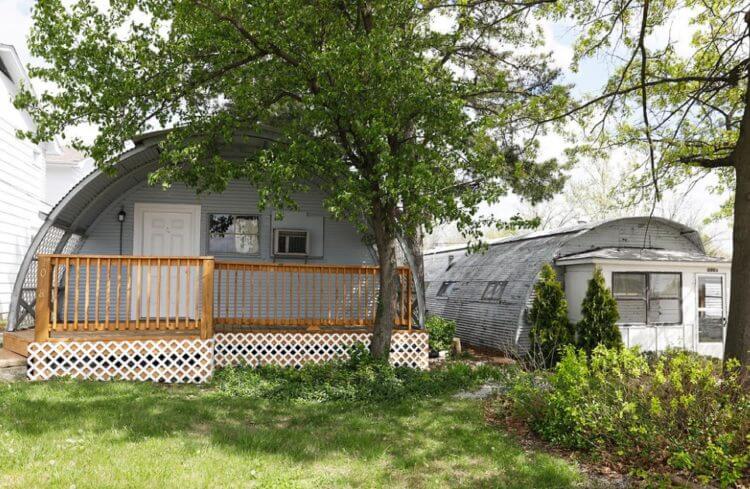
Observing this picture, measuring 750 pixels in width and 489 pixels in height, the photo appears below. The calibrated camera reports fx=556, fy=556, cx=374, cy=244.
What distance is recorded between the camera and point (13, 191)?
15.2 meters

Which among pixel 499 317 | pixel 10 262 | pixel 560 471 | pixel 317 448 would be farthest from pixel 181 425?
pixel 10 262

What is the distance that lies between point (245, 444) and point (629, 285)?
10.0 meters

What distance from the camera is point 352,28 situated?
880cm

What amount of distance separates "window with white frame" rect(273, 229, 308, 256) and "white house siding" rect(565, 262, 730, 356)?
19.8 ft

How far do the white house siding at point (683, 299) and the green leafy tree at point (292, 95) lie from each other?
5028 mm

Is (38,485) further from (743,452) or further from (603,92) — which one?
(603,92)

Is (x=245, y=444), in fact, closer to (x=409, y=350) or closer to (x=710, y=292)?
(x=409, y=350)

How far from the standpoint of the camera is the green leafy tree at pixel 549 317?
11.8 metres

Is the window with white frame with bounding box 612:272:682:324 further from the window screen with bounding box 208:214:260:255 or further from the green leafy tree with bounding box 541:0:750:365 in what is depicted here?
the window screen with bounding box 208:214:260:255

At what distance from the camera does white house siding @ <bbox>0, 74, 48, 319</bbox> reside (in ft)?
47.6

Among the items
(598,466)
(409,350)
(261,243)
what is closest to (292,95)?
(261,243)

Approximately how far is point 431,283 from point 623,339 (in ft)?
25.3

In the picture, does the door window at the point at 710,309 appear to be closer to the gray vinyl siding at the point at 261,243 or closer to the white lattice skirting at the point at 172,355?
the white lattice skirting at the point at 172,355

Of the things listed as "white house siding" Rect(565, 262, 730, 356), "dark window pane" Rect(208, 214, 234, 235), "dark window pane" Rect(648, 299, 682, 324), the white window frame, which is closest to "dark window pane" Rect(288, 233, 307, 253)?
"dark window pane" Rect(208, 214, 234, 235)
